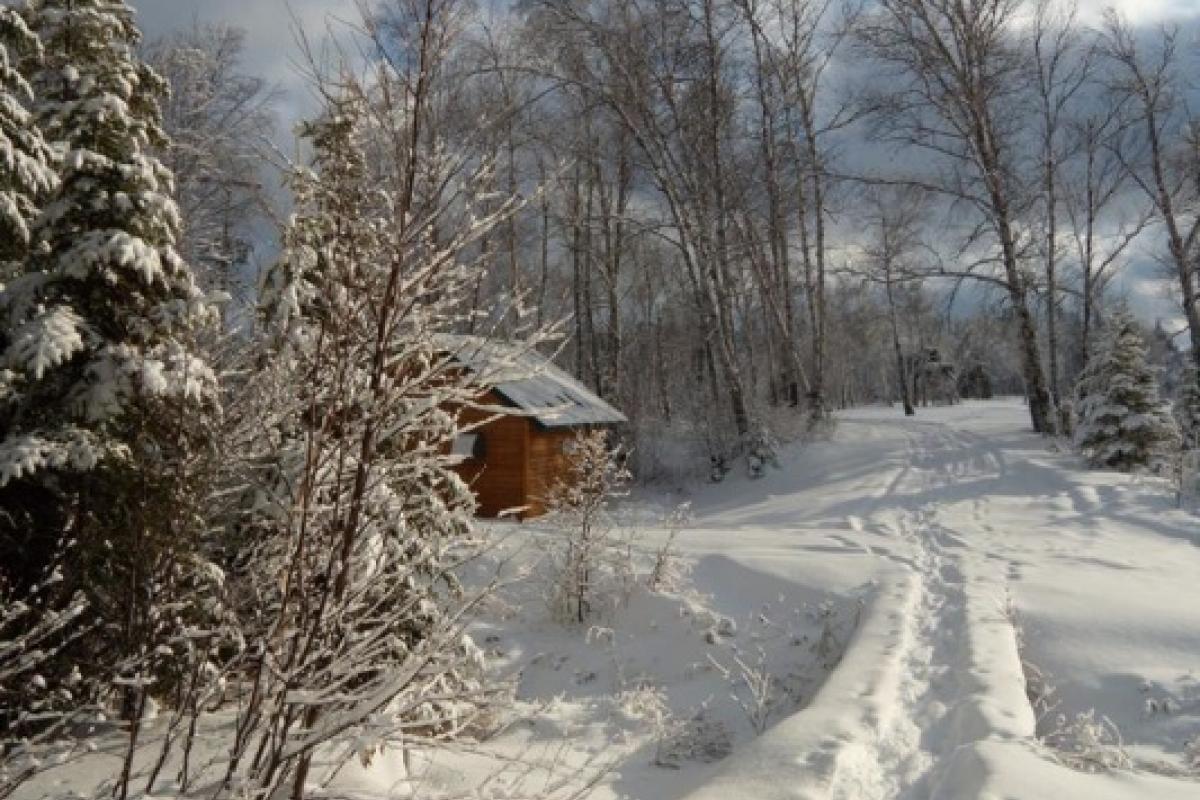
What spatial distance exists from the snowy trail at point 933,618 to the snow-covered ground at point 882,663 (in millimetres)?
24

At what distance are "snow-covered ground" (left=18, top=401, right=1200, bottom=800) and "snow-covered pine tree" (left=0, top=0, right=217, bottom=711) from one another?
203cm

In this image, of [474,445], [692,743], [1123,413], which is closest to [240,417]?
[692,743]

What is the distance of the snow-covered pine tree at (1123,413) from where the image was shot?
15.0 metres

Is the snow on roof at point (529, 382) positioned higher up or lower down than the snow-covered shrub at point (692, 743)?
higher up

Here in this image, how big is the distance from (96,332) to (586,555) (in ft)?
17.7

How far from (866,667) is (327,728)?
4311 mm

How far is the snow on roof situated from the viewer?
8.84 feet

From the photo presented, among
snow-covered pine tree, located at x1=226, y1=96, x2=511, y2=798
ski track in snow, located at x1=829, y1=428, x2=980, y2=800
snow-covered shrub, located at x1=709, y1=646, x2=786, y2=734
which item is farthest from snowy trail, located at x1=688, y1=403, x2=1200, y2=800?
snow-covered pine tree, located at x1=226, y1=96, x2=511, y2=798

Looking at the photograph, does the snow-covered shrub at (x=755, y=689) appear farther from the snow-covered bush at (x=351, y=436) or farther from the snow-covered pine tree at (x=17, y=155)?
the snow-covered pine tree at (x=17, y=155)

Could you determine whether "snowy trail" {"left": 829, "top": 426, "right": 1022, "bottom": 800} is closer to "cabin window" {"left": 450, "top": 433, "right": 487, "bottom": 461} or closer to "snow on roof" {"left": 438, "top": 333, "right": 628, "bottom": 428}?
"snow on roof" {"left": 438, "top": 333, "right": 628, "bottom": 428}

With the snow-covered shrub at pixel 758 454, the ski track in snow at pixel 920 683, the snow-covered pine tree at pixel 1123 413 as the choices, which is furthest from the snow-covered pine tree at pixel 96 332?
the snow-covered pine tree at pixel 1123 413

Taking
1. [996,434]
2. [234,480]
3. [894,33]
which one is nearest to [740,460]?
[996,434]

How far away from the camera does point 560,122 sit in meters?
21.1

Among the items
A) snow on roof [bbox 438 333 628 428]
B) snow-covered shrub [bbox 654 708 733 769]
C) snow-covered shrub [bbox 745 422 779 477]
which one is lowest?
snow-covered shrub [bbox 654 708 733 769]
